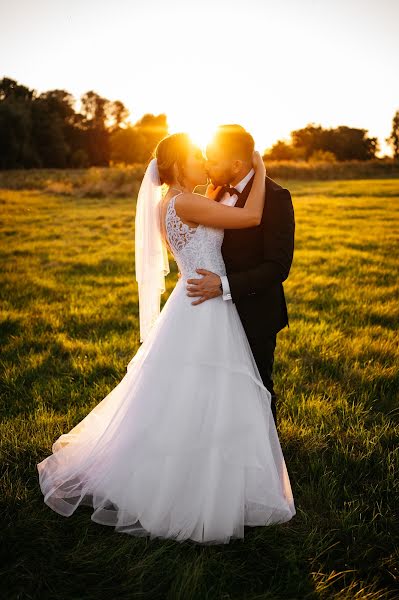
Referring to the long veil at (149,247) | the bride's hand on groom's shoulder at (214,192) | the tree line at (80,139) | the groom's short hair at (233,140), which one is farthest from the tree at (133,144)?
the groom's short hair at (233,140)

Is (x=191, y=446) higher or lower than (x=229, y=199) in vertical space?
lower

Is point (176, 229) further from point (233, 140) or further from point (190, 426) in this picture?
point (190, 426)

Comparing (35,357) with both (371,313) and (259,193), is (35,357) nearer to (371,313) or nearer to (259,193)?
(259,193)

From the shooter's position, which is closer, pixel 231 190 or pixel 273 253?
pixel 273 253

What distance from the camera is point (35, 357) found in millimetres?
5695

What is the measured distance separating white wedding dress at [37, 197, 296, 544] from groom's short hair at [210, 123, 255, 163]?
19.7 inches

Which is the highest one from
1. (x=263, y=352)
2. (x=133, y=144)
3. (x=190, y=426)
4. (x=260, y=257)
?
(x=133, y=144)

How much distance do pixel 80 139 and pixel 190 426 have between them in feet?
271

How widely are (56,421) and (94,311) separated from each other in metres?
3.33

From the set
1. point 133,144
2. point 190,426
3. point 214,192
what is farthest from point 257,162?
point 133,144

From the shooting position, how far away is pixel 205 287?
3027 millimetres

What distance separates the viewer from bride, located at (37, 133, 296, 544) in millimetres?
2904

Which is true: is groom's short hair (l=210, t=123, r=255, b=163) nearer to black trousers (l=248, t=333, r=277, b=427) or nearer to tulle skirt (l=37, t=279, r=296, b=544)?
tulle skirt (l=37, t=279, r=296, b=544)

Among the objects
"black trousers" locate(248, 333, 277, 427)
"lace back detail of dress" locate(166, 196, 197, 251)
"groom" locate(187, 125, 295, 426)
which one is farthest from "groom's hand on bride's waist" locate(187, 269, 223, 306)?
"black trousers" locate(248, 333, 277, 427)
